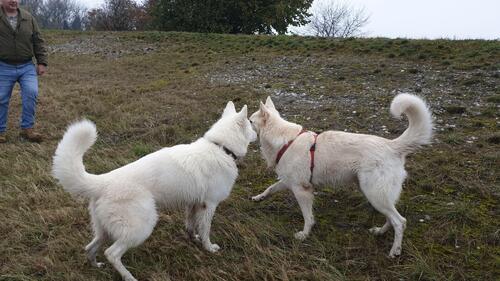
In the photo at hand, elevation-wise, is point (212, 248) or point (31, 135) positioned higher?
point (31, 135)

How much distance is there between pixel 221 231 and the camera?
3.58m

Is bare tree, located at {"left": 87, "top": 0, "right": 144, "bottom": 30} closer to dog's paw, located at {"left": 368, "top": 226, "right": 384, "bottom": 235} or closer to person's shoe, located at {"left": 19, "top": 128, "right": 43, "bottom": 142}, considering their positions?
person's shoe, located at {"left": 19, "top": 128, "right": 43, "bottom": 142}

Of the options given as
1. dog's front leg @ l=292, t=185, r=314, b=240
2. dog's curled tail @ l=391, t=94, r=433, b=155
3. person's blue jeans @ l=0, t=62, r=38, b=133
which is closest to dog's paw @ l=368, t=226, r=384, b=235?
dog's front leg @ l=292, t=185, r=314, b=240

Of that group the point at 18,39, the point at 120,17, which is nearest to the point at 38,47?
the point at 18,39

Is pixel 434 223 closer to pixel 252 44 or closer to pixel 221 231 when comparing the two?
pixel 221 231

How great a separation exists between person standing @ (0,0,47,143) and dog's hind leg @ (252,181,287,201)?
3931mm

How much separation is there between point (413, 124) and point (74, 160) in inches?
107

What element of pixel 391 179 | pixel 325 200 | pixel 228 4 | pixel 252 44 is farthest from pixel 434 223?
pixel 228 4

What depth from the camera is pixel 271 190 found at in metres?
4.11

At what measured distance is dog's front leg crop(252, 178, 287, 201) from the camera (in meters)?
4.05

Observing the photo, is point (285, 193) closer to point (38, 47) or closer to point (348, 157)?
point (348, 157)

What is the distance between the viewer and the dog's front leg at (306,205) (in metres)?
3.51

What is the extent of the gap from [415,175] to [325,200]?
3.83 feet

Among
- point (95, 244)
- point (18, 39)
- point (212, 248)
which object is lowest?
point (212, 248)
